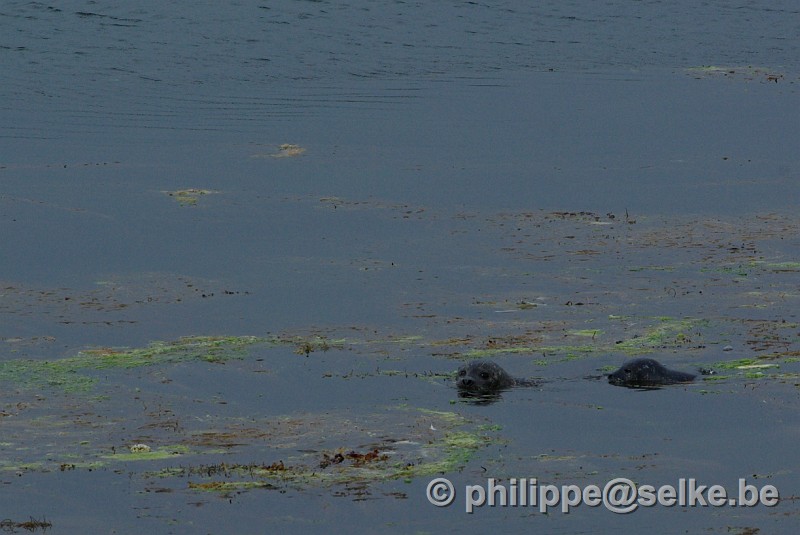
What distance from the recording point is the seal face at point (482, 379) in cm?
1414

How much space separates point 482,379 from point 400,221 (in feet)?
24.5

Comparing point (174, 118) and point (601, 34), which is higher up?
point (601, 34)

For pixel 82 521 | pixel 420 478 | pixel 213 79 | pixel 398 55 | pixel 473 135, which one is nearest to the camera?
pixel 82 521

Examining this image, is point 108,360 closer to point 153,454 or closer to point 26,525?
point 153,454

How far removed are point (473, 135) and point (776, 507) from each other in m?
16.5

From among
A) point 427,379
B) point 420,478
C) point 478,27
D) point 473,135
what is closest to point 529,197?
point 473,135

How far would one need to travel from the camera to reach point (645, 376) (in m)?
14.5

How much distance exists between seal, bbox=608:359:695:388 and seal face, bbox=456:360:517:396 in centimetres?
102

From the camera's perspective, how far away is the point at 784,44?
38406 mm

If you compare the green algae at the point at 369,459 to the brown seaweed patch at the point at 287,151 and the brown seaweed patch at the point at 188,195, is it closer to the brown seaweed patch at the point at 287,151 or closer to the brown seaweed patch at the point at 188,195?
the brown seaweed patch at the point at 188,195

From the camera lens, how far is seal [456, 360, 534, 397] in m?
14.1

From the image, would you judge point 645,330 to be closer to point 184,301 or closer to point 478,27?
point 184,301

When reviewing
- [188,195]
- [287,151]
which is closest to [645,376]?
[188,195]

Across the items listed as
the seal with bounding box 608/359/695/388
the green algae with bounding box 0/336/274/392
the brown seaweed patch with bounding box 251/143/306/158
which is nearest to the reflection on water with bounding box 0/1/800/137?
the brown seaweed patch with bounding box 251/143/306/158
